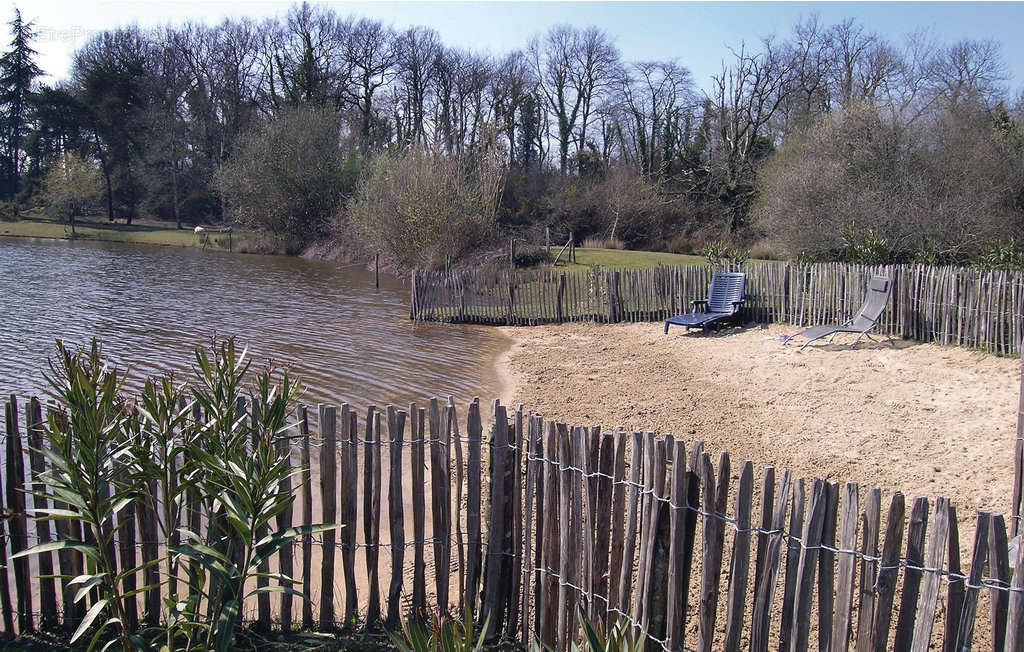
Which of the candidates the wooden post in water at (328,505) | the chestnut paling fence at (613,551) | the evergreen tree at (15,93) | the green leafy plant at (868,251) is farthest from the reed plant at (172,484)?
the evergreen tree at (15,93)

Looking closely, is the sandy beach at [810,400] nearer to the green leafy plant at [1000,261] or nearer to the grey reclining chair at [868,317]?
the grey reclining chair at [868,317]

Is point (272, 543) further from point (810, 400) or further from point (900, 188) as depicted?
point (900, 188)

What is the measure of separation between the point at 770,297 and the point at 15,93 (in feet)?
180

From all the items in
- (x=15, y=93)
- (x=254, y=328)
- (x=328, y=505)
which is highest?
(x=15, y=93)

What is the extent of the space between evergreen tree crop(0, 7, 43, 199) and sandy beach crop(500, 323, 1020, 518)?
170 feet

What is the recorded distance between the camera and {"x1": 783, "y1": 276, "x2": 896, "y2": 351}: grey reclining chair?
36.8 feet

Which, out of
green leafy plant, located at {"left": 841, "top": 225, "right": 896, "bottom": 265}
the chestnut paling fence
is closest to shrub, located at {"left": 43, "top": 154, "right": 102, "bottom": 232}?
green leafy plant, located at {"left": 841, "top": 225, "right": 896, "bottom": 265}

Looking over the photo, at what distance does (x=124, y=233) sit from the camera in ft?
142

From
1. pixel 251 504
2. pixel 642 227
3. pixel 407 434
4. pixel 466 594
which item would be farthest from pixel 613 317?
pixel 642 227

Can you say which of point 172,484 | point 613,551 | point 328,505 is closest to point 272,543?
point 328,505

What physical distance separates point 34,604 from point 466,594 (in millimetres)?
2762

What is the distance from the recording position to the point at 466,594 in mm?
4137

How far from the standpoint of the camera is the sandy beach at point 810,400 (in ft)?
21.7

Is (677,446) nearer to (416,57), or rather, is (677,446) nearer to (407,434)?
(407,434)
